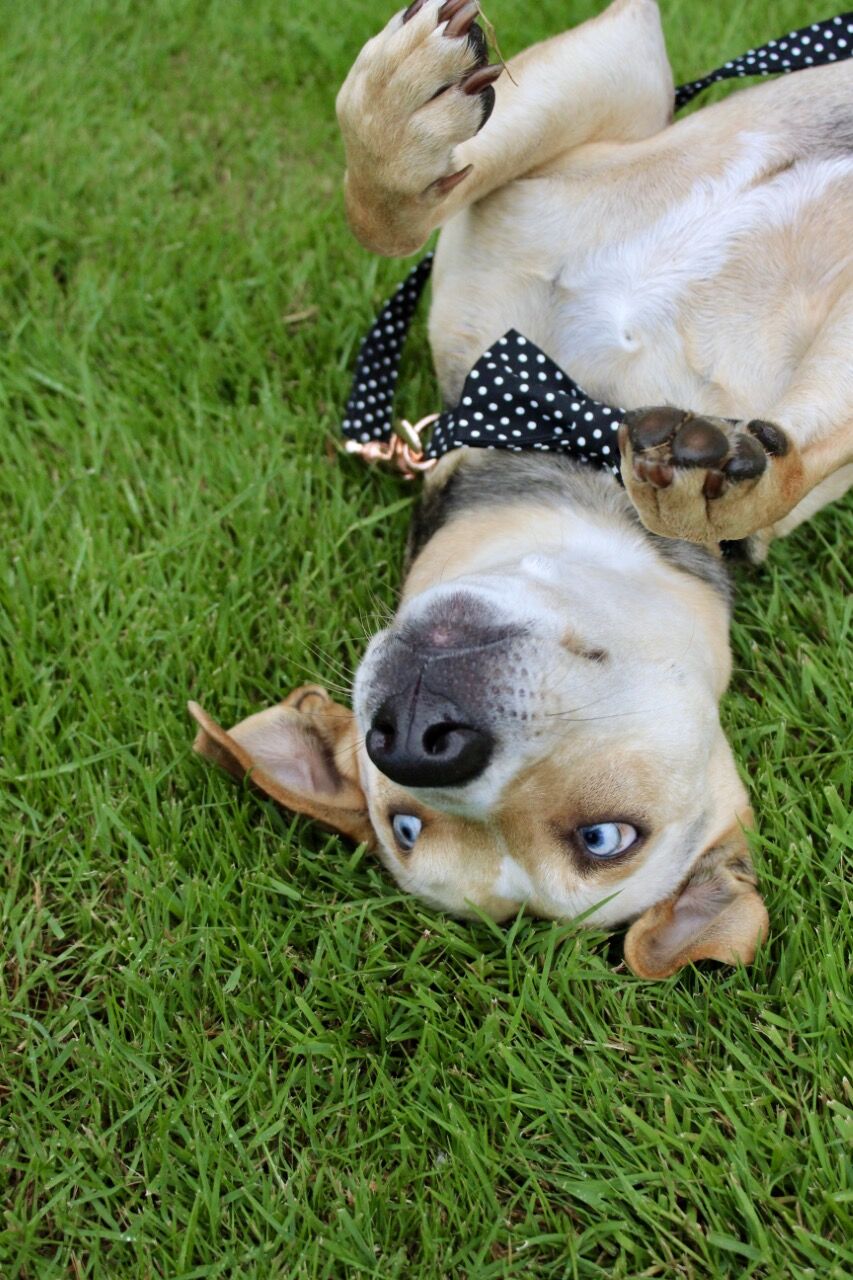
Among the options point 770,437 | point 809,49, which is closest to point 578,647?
point 770,437

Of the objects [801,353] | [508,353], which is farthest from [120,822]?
[801,353]

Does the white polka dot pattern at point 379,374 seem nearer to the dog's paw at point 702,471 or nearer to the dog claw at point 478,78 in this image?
the dog claw at point 478,78

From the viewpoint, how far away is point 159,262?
16.3ft

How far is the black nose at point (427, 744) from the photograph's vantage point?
254cm

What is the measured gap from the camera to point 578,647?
9.05ft

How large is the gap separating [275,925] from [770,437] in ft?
6.61

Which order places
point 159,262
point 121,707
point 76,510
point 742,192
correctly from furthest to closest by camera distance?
point 159,262
point 76,510
point 121,707
point 742,192

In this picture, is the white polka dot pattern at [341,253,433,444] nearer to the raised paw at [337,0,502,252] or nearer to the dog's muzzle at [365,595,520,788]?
the raised paw at [337,0,502,252]

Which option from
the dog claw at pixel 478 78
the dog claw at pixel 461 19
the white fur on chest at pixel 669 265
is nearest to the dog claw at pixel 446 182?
the dog claw at pixel 478 78

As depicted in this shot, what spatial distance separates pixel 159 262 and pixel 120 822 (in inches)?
106

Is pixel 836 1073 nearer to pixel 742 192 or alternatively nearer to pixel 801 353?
pixel 801 353

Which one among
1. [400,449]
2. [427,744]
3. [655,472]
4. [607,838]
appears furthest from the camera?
[400,449]

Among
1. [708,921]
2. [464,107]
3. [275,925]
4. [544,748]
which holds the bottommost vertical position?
[708,921]

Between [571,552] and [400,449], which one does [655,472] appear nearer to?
[571,552]
